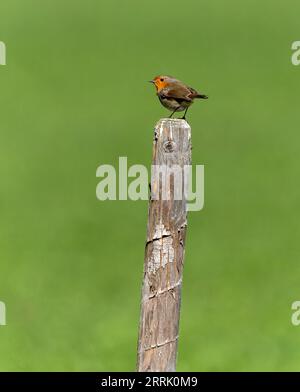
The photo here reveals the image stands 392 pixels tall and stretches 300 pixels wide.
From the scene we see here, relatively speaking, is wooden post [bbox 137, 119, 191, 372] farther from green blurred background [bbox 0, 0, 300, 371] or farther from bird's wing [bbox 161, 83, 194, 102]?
green blurred background [bbox 0, 0, 300, 371]

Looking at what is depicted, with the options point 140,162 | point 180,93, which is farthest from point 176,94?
point 140,162

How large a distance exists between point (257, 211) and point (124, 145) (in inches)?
133

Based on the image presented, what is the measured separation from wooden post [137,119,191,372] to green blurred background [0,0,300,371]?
4.21 m

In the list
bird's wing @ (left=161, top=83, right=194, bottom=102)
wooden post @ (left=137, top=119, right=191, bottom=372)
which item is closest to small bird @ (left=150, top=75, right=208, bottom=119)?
bird's wing @ (left=161, top=83, right=194, bottom=102)

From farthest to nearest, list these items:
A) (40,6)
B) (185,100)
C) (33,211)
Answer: (40,6), (33,211), (185,100)

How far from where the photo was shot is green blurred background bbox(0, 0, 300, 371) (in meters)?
10.8

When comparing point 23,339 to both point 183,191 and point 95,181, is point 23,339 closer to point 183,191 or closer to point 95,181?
point 95,181

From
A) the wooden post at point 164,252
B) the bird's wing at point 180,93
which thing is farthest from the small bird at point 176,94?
the wooden post at point 164,252

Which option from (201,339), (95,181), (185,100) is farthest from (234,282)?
(185,100)

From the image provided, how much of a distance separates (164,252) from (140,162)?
30.7ft

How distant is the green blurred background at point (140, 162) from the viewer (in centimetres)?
1080

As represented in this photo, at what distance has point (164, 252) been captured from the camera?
5688mm

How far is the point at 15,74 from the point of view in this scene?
19000 millimetres

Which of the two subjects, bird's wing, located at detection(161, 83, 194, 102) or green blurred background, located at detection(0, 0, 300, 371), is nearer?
bird's wing, located at detection(161, 83, 194, 102)
